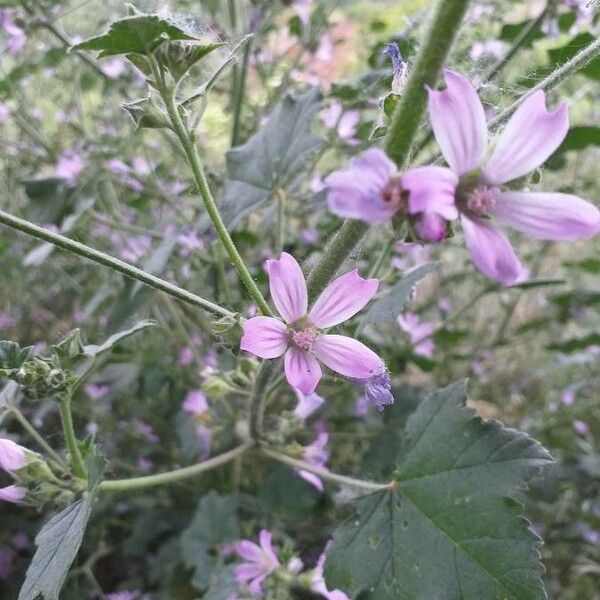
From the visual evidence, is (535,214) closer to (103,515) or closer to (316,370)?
(316,370)

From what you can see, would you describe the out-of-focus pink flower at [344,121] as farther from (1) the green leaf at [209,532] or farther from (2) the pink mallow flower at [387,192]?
(2) the pink mallow flower at [387,192]

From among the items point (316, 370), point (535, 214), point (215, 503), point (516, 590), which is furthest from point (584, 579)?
point (535, 214)

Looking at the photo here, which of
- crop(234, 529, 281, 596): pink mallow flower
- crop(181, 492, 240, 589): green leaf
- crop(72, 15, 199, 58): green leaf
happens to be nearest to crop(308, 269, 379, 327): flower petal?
crop(72, 15, 199, 58): green leaf

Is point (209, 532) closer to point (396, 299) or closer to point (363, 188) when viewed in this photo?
point (396, 299)

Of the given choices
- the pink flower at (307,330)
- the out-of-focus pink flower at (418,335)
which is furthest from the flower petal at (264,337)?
the out-of-focus pink flower at (418,335)

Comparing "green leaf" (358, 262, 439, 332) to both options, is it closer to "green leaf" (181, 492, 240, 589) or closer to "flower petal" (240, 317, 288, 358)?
"flower petal" (240, 317, 288, 358)

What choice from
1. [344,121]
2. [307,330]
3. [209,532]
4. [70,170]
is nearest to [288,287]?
[307,330]
